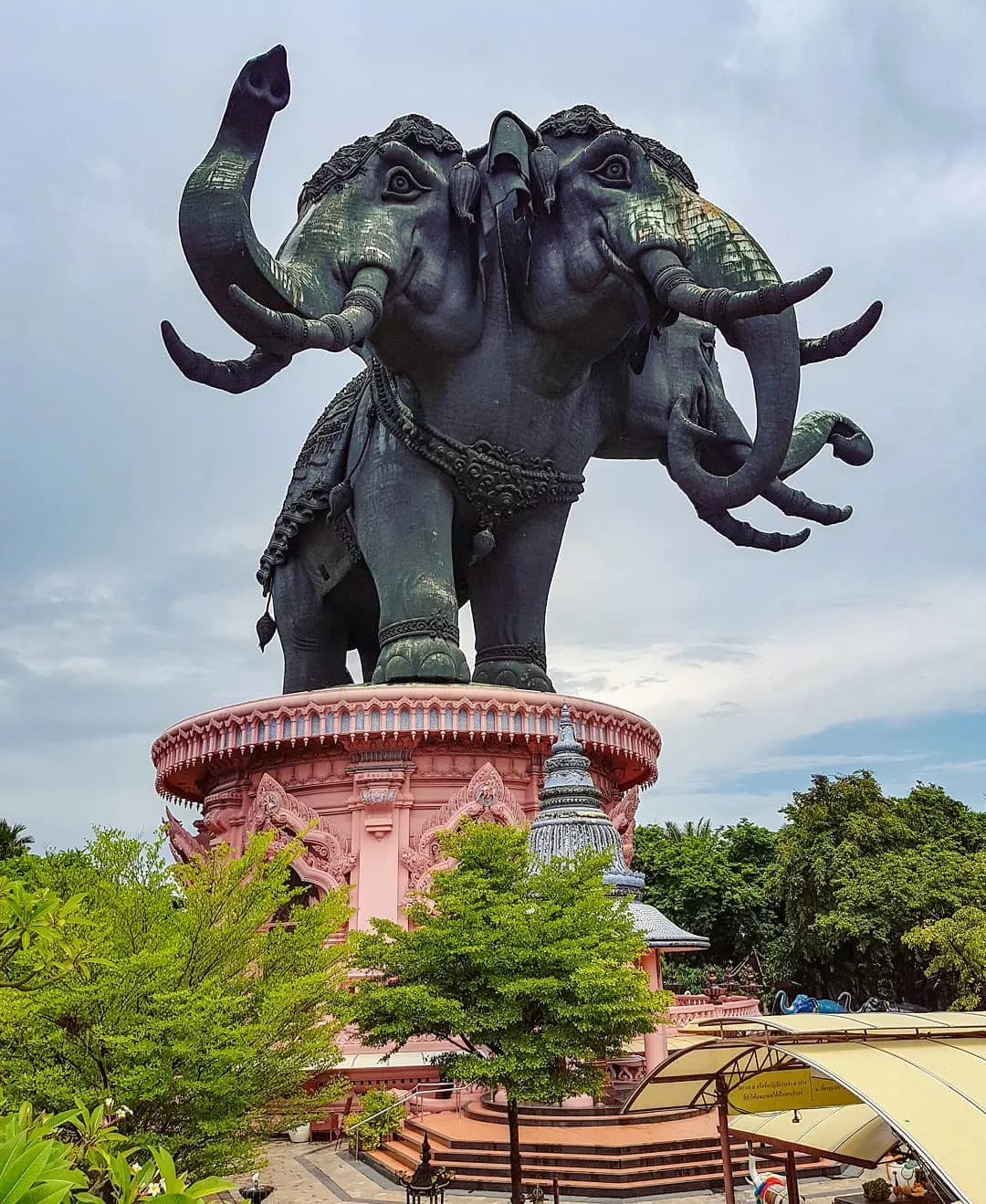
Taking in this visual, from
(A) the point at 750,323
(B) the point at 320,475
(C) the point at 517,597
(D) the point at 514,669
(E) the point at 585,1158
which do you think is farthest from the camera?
(B) the point at 320,475

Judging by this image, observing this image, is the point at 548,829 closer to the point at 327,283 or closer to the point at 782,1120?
the point at 782,1120

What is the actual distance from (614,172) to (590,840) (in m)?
8.43

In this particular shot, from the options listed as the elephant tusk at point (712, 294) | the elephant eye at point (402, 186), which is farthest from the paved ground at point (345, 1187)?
the elephant eye at point (402, 186)

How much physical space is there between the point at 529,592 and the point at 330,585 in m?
3.19

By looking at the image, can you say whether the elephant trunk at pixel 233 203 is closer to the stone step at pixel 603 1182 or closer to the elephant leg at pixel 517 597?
the elephant leg at pixel 517 597

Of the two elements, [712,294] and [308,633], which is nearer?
[712,294]

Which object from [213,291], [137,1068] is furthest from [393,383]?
[137,1068]

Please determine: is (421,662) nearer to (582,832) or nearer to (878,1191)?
(582,832)

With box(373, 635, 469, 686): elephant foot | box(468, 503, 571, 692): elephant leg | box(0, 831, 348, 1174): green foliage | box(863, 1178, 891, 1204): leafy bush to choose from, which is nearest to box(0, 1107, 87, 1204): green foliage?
box(0, 831, 348, 1174): green foliage

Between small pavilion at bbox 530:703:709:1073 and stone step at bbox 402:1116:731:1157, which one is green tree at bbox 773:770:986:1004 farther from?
stone step at bbox 402:1116:731:1157

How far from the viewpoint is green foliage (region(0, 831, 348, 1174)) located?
23.4 ft

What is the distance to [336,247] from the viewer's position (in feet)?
44.6

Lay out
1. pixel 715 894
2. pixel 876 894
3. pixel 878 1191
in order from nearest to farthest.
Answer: pixel 878 1191 → pixel 876 894 → pixel 715 894

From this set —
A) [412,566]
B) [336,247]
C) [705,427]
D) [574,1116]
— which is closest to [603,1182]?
[574,1116]
